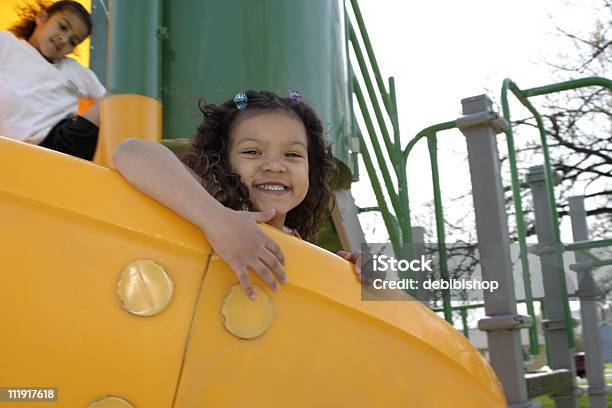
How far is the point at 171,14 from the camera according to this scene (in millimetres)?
1991

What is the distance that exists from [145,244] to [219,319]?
12 centimetres

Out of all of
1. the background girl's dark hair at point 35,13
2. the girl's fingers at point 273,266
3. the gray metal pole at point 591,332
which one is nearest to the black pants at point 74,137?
the background girl's dark hair at point 35,13

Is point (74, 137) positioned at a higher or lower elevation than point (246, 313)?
higher

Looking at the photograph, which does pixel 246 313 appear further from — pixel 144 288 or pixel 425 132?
pixel 425 132

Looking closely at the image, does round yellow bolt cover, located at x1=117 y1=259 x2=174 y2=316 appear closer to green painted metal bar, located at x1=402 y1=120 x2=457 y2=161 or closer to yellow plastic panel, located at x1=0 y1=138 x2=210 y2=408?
yellow plastic panel, located at x1=0 y1=138 x2=210 y2=408

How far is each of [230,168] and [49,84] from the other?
80cm

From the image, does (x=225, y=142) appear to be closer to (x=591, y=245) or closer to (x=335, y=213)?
(x=335, y=213)

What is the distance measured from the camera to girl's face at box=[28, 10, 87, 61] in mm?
1811

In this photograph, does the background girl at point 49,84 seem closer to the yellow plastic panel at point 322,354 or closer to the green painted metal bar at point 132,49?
the green painted metal bar at point 132,49

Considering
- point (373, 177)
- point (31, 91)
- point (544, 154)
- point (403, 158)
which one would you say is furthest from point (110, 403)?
point (544, 154)

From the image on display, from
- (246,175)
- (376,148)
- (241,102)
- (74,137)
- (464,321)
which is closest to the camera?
(246,175)

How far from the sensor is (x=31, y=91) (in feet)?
5.51

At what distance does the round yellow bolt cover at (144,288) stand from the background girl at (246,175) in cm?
8

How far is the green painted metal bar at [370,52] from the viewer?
112 inches
